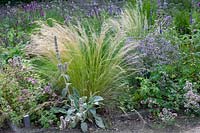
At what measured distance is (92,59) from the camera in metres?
4.45

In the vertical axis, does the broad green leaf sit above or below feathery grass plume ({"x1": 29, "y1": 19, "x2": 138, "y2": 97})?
below

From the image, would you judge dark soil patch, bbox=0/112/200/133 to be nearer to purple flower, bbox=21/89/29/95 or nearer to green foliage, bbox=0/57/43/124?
green foliage, bbox=0/57/43/124

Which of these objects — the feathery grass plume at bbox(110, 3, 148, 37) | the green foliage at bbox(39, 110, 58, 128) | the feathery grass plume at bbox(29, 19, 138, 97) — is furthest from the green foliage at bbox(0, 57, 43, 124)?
the feathery grass plume at bbox(110, 3, 148, 37)

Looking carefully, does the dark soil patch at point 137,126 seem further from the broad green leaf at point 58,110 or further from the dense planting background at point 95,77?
the broad green leaf at point 58,110

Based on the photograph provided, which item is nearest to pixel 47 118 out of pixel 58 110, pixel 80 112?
pixel 58 110

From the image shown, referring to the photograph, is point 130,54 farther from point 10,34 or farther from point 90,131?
point 10,34

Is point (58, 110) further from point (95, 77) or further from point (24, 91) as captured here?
point (95, 77)

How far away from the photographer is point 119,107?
4375 millimetres

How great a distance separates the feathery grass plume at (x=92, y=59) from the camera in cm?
438

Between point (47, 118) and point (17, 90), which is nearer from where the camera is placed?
point (47, 118)

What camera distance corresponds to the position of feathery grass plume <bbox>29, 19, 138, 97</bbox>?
4375 mm

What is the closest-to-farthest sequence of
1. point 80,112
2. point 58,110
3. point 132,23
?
point 80,112 → point 58,110 → point 132,23

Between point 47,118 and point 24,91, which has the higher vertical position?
point 24,91

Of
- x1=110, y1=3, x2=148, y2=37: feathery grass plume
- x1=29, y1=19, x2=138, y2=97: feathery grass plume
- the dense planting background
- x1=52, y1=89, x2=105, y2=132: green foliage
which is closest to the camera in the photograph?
x1=52, y1=89, x2=105, y2=132: green foliage
